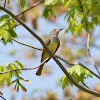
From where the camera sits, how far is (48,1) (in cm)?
498

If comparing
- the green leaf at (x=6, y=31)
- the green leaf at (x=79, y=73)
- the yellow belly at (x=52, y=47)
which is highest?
the yellow belly at (x=52, y=47)

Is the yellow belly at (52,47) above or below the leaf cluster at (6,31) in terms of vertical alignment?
above

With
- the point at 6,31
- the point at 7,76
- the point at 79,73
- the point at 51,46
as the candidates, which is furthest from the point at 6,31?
the point at 51,46

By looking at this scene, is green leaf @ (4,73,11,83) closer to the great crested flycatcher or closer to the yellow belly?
the great crested flycatcher

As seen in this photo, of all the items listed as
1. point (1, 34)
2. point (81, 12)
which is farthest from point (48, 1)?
point (1, 34)

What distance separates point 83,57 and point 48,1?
23.5 feet

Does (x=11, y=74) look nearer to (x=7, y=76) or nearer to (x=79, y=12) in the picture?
(x=7, y=76)

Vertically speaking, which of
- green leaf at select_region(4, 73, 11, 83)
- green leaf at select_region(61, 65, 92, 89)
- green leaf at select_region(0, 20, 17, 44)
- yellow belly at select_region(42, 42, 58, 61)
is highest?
yellow belly at select_region(42, 42, 58, 61)

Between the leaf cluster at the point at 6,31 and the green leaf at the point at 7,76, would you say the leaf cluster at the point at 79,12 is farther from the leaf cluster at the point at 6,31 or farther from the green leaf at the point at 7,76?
the green leaf at the point at 7,76

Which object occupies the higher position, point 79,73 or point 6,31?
point 6,31

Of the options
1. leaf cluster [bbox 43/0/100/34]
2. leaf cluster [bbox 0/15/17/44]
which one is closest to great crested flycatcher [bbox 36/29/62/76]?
leaf cluster [bbox 43/0/100/34]

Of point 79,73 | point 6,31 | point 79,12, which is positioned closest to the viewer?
point 79,73

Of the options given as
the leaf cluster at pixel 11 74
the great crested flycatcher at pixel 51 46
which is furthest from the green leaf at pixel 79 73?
the great crested flycatcher at pixel 51 46

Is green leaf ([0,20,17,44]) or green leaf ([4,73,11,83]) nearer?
green leaf ([4,73,11,83])
